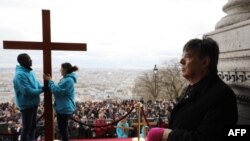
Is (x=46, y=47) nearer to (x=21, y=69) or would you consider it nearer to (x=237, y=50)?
(x=21, y=69)

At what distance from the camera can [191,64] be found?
6.95 ft

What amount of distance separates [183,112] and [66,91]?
423cm

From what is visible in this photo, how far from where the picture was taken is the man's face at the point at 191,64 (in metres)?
2.10

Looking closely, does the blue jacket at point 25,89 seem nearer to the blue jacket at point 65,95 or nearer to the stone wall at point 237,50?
the blue jacket at point 65,95

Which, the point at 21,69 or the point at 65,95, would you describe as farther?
the point at 65,95

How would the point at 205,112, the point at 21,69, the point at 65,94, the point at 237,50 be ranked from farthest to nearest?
the point at 65,94, the point at 21,69, the point at 237,50, the point at 205,112

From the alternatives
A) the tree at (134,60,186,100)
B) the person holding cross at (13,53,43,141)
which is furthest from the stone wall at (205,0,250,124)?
the tree at (134,60,186,100)

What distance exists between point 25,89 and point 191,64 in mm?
4116

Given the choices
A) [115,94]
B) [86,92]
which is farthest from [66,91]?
[115,94]

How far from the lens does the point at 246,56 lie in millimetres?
2486

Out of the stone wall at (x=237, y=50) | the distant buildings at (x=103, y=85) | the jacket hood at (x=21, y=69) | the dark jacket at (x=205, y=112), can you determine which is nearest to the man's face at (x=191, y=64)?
the dark jacket at (x=205, y=112)

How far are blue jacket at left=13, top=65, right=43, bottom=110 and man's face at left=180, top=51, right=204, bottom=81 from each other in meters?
4.03

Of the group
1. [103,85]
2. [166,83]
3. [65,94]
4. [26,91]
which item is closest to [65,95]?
[65,94]

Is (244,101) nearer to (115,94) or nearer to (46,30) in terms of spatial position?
(46,30)
